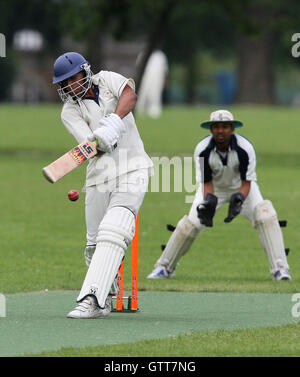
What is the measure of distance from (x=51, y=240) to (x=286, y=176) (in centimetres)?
1039

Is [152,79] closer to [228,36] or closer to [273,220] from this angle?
[228,36]

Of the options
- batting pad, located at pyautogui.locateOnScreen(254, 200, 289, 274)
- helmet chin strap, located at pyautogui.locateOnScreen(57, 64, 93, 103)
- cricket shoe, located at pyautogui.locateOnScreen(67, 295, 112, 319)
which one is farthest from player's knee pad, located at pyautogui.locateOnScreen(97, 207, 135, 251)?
batting pad, located at pyautogui.locateOnScreen(254, 200, 289, 274)

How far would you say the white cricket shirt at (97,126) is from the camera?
27.8 ft

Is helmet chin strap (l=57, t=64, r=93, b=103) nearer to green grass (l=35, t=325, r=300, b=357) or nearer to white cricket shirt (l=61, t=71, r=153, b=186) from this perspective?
white cricket shirt (l=61, t=71, r=153, b=186)

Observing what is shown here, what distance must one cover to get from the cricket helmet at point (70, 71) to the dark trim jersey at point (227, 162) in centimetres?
281

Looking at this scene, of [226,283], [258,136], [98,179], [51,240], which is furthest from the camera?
[258,136]

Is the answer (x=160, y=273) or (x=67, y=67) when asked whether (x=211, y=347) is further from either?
(x=160, y=273)

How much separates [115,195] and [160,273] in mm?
3083

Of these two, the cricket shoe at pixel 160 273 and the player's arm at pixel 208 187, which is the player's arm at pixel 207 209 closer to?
the player's arm at pixel 208 187

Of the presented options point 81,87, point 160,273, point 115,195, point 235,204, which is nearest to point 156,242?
point 160,273

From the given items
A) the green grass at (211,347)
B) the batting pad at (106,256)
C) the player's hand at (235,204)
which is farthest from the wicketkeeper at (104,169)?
the player's hand at (235,204)

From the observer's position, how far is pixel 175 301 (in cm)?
979

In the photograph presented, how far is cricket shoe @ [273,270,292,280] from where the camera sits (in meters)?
11.0

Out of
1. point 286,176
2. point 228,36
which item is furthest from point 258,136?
point 228,36
